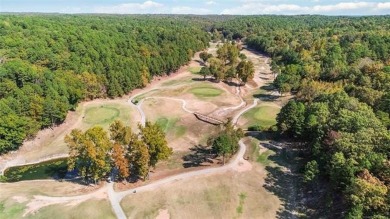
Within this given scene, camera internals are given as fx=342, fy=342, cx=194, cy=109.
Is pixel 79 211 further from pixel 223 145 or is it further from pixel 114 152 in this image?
pixel 223 145

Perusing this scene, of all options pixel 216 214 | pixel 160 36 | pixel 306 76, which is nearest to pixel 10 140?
pixel 216 214

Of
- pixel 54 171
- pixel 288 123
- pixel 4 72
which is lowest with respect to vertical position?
pixel 54 171

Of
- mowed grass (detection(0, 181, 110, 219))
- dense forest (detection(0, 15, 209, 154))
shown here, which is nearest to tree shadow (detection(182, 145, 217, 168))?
mowed grass (detection(0, 181, 110, 219))

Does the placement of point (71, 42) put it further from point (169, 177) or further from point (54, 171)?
point (169, 177)

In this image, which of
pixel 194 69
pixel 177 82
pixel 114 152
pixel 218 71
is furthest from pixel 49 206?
pixel 194 69

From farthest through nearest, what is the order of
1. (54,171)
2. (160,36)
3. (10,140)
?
1. (160,36)
2. (10,140)
3. (54,171)
